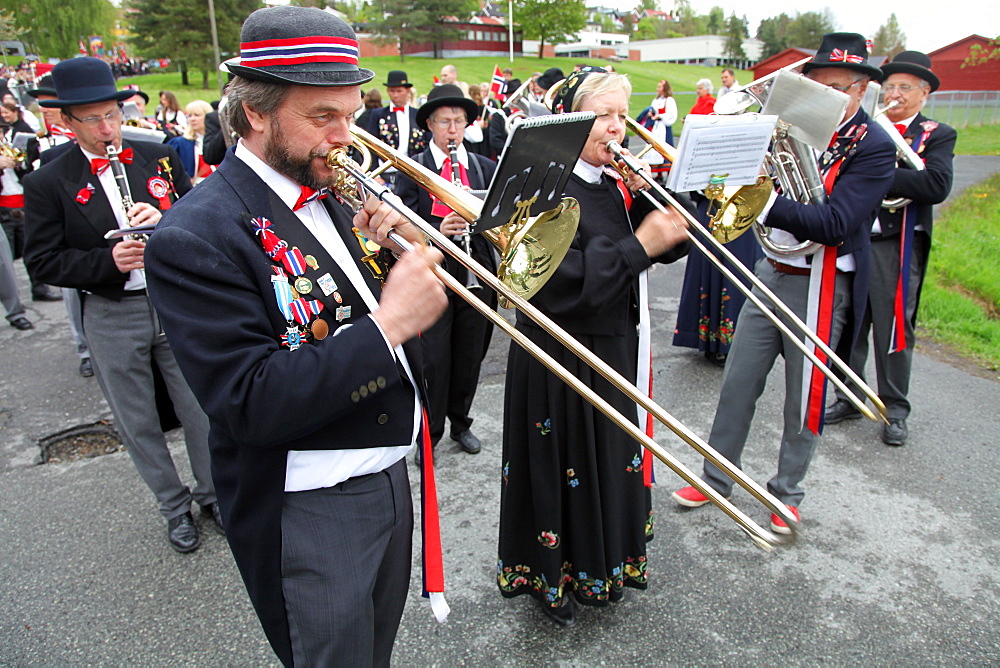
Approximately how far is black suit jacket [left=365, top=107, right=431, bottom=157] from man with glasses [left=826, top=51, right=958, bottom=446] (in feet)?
15.5

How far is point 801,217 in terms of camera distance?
3.08m

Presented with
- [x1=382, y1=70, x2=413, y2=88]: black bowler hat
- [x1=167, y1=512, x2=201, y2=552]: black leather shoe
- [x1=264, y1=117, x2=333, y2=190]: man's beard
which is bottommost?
[x1=167, y1=512, x2=201, y2=552]: black leather shoe

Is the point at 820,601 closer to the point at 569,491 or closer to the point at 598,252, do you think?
the point at 569,491

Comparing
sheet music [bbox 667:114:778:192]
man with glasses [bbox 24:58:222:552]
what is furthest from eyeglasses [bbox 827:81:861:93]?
man with glasses [bbox 24:58:222:552]

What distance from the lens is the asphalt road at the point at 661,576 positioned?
2.76 meters

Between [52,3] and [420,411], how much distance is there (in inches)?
2254

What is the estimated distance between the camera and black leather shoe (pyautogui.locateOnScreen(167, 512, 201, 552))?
3.40 meters

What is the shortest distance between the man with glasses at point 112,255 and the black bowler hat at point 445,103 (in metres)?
1.78

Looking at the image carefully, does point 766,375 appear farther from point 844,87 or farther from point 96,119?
point 96,119

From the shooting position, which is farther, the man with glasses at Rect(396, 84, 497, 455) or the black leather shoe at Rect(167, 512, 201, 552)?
the man with glasses at Rect(396, 84, 497, 455)

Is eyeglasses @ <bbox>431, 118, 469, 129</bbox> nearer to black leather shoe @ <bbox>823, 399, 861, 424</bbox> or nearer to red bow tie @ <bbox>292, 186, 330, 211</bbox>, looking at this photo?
red bow tie @ <bbox>292, 186, 330, 211</bbox>

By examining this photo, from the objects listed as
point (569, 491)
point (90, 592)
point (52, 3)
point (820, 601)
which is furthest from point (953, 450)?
point (52, 3)

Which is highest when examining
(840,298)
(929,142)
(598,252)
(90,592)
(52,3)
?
(52,3)

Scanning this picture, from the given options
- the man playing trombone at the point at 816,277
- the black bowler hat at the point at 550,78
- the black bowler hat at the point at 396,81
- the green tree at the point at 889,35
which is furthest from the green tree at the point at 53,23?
the green tree at the point at 889,35
